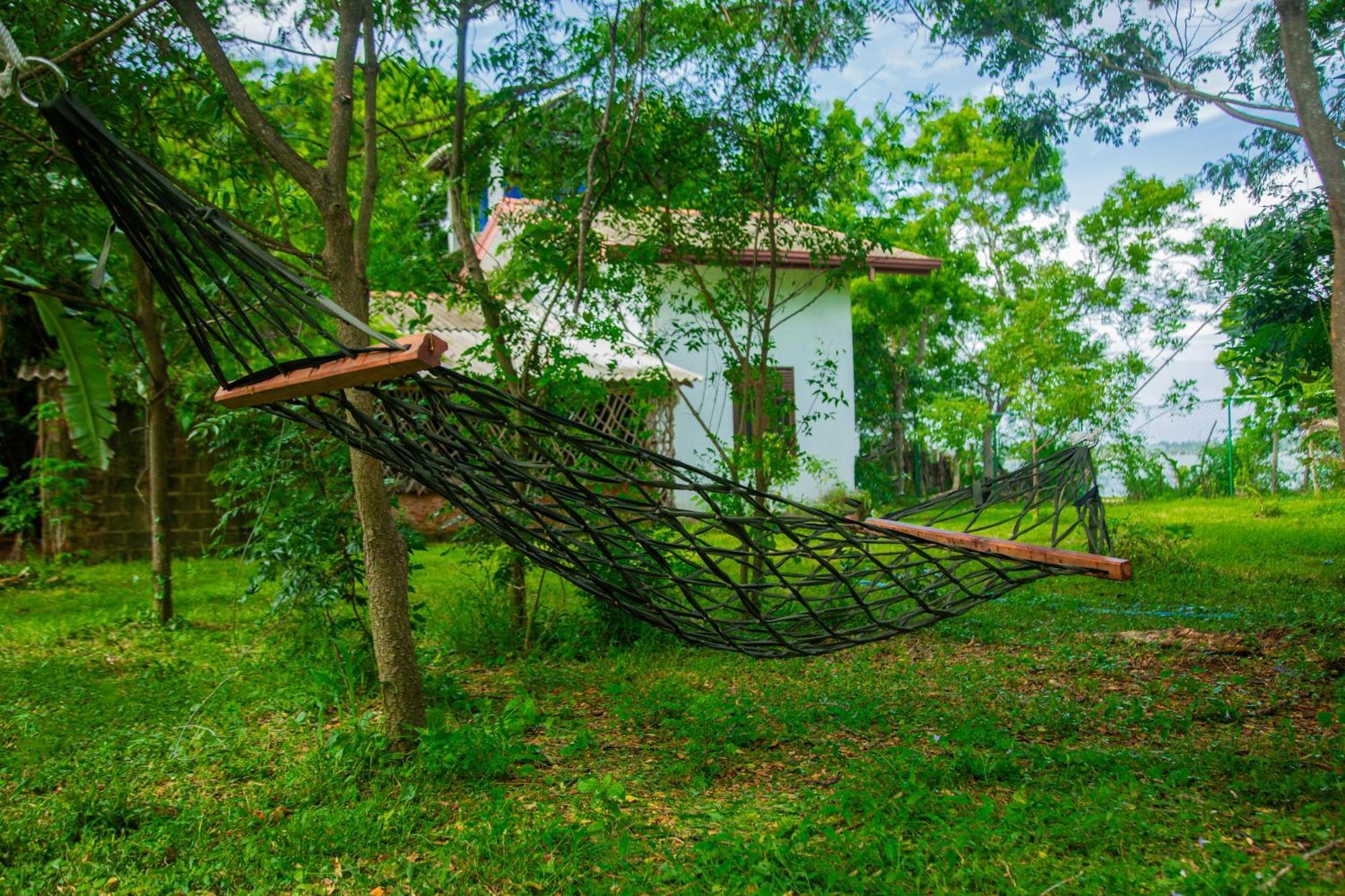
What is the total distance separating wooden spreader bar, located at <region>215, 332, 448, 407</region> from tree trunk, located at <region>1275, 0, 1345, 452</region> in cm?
275

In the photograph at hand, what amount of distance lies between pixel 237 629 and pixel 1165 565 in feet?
14.6

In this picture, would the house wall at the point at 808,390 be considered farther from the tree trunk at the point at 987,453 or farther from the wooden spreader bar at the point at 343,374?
the wooden spreader bar at the point at 343,374

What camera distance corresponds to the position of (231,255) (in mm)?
1686

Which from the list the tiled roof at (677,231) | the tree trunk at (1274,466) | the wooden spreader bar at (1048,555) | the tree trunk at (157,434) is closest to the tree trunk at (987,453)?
the tree trunk at (1274,466)

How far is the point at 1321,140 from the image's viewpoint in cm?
299

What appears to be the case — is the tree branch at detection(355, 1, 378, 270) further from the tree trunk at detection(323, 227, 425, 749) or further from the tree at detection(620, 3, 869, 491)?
the tree at detection(620, 3, 869, 491)

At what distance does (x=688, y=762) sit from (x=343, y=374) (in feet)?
4.92

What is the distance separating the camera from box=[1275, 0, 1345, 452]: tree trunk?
2.94 metres

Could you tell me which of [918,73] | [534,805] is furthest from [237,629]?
[918,73]

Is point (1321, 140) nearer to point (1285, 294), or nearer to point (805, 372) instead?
point (1285, 294)

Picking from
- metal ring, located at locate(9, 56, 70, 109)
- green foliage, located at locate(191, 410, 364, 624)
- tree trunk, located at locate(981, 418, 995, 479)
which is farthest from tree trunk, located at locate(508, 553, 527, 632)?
tree trunk, located at locate(981, 418, 995, 479)

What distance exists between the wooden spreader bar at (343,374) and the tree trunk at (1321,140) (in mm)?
2754

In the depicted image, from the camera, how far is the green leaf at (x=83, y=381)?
2.77 m

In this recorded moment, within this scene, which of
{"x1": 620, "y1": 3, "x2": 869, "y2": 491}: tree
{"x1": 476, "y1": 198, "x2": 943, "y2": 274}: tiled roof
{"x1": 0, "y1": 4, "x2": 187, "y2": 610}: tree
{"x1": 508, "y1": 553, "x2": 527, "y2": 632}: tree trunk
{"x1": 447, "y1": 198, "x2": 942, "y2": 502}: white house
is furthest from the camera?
{"x1": 447, "y1": 198, "x2": 942, "y2": 502}: white house
